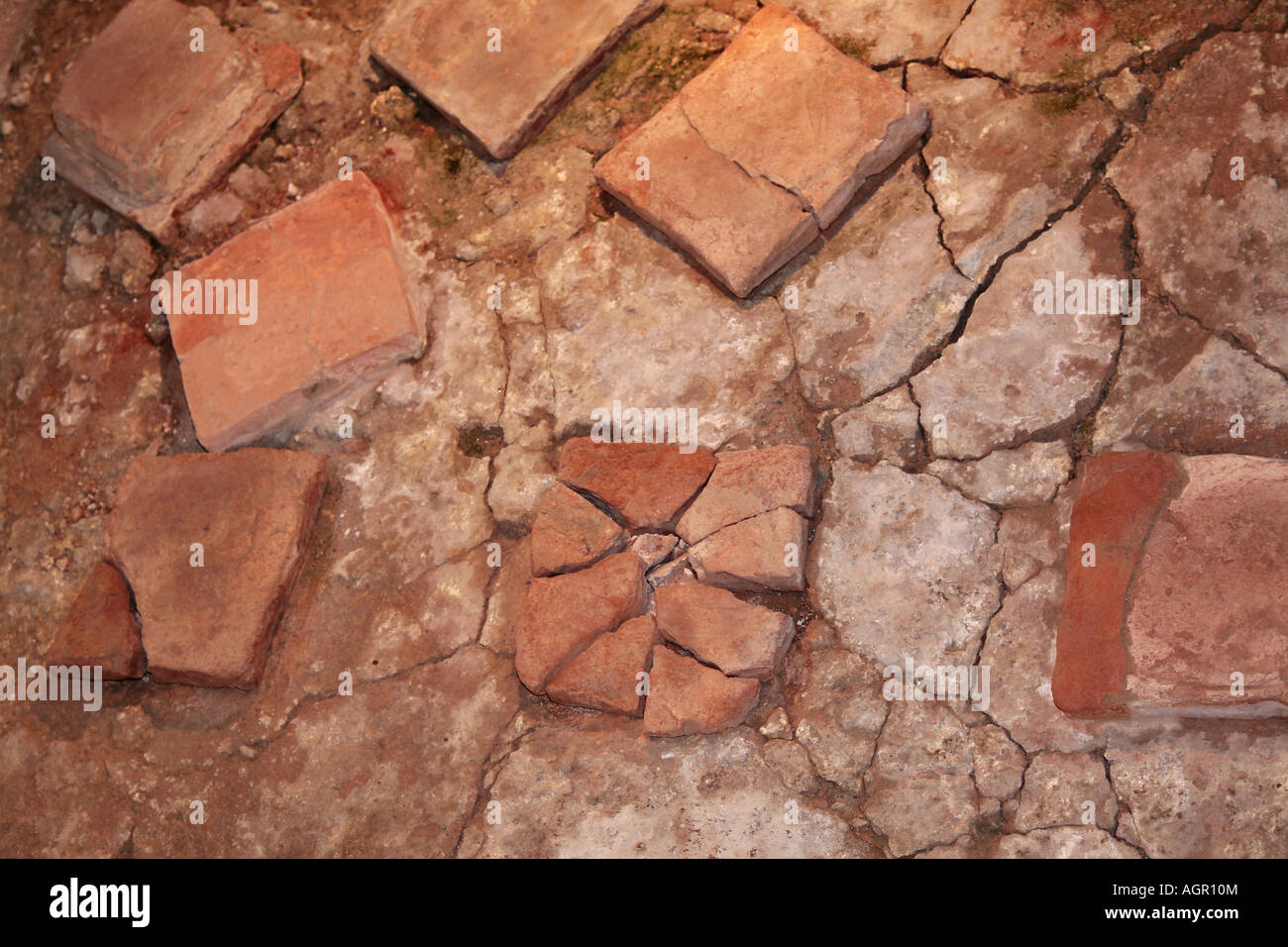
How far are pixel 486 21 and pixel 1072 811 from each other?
8.76 feet

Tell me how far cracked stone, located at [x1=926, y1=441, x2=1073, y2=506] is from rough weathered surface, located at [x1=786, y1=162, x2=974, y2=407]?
300 mm

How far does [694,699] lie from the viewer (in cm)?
243

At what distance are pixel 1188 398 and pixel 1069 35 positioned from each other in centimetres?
104

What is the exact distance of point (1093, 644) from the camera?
2301 millimetres

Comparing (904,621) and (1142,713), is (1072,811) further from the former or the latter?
(904,621)

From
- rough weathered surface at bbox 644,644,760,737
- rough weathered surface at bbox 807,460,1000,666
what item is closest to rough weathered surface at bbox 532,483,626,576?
rough weathered surface at bbox 644,644,760,737

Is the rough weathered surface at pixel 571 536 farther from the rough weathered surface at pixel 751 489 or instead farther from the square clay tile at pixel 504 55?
the square clay tile at pixel 504 55

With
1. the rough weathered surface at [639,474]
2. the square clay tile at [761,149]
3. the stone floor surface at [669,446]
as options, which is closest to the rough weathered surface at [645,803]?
the stone floor surface at [669,446]

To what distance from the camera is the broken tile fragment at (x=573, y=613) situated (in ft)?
8.34

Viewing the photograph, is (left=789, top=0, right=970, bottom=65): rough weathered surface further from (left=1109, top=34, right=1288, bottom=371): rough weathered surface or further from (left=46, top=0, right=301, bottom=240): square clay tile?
(left=46, top=0, right=301, bottom=240): square clay tile

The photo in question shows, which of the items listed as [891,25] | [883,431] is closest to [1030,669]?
[883,431]

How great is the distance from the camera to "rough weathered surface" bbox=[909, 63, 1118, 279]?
2.68m

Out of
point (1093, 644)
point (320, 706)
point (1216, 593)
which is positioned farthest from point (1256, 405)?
point (320, 706)

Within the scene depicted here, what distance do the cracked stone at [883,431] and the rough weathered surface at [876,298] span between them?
38mm
